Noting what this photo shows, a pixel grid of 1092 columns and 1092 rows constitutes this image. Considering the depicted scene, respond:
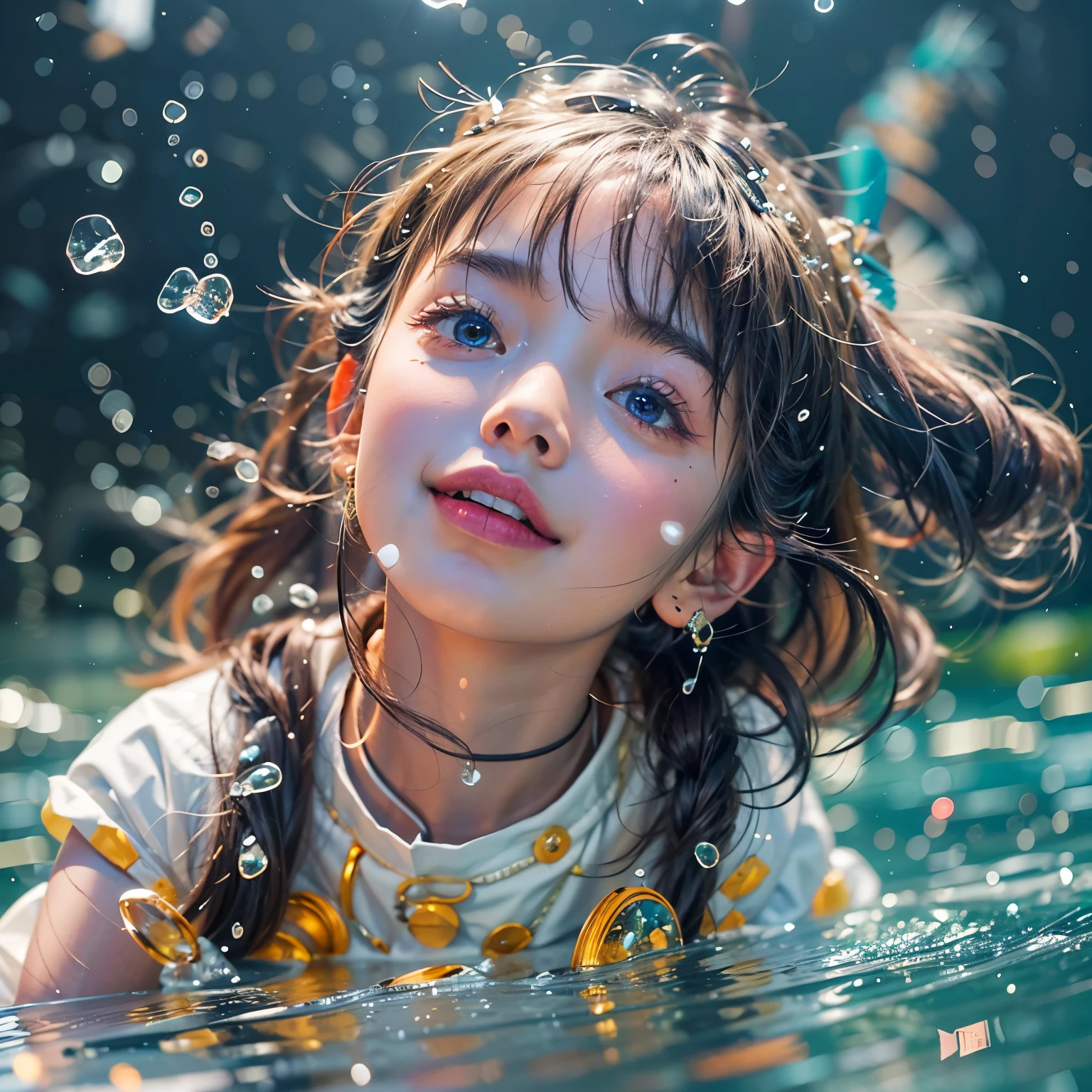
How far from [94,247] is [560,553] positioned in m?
0.62

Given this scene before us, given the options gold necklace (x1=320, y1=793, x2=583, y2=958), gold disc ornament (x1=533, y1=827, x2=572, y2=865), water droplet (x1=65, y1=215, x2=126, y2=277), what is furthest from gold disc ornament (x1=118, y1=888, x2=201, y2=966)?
water droplet (x1=65, y1=215, x2=126, y2=277)

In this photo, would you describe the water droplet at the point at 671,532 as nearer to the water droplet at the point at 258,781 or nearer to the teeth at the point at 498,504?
the teeth at the point at 498,504

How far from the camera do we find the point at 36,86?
5.50 ft

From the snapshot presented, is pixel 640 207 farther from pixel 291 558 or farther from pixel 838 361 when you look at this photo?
pixel 291 558

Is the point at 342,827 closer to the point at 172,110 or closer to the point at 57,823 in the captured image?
the point at 57,823

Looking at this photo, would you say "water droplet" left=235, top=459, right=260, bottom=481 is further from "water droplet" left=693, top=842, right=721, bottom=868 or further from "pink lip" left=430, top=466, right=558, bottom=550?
"water droplet" left=693, top=842, right=721, bottom=868

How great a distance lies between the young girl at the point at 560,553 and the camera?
0.78 m

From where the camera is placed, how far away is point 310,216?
1.82 metres

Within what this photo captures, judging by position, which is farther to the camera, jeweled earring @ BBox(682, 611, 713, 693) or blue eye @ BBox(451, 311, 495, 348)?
jeweled earring @ BBox(682, 611, 713, 693)

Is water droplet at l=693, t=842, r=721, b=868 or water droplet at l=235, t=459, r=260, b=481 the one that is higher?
water droplet at l=235, t=459, r=260, b=481

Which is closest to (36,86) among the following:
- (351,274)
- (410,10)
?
(410,10)

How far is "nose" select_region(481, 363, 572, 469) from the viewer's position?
74 centimetres

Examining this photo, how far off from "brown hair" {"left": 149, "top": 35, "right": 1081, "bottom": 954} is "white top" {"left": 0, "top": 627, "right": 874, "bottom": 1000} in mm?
25

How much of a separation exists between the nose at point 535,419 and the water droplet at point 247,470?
0.48 meters
